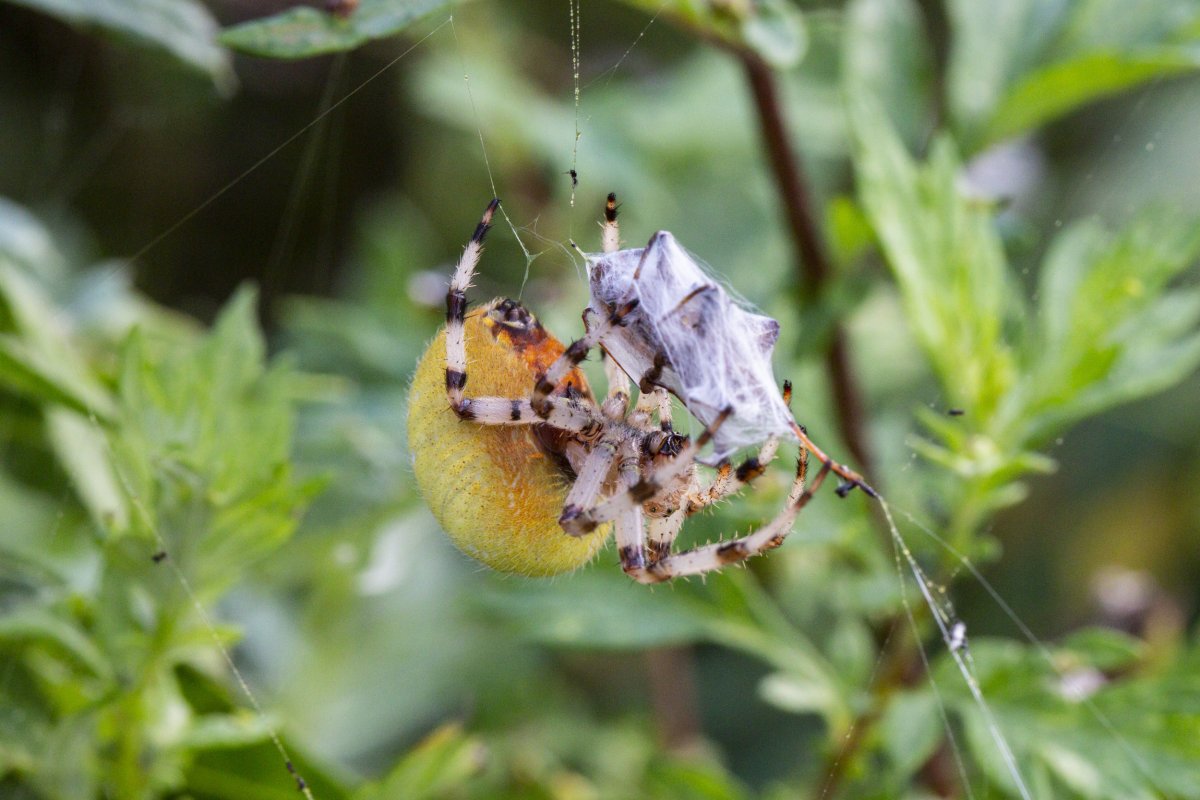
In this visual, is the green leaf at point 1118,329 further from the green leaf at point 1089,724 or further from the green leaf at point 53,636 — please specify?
the green leaf at point 53,636

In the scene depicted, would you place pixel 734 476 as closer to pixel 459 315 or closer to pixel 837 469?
pixel 837 469

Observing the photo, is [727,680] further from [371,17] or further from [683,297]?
[371,17]

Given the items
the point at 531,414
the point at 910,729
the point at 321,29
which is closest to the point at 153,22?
the point at 321,29

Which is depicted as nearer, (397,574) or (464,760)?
(464,760)

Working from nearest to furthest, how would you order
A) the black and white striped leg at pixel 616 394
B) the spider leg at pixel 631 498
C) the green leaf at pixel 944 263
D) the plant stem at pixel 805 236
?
the spider leg at pixel 631 498 < the black and white striped leg at pixel 616 394 < the green leaf at pixel 944 263 < the plant stem at pixel 805 236

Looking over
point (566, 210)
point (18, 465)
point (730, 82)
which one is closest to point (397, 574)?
point (18, 465)

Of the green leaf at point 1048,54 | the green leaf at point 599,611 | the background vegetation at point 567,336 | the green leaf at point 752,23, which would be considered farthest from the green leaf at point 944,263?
the green leaf at point 599,611
